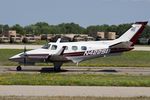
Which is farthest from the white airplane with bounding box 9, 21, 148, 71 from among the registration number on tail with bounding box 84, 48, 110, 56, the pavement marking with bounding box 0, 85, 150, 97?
the pavement marking with bounding box 0, 85, 150, 97

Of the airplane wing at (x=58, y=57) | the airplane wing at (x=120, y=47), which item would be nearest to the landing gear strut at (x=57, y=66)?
the airplane wing at (x=58, y=57)

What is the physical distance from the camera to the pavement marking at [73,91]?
16859 mm

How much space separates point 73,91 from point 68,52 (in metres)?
15.9

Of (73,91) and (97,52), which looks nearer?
(73,91)

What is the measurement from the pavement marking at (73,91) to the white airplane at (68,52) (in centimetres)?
1333

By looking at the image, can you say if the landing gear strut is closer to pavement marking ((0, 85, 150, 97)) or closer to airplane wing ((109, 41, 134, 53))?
airplane wing ((109, 41, 134, 53))

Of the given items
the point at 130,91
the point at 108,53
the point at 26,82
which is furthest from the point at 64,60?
the point at 130,91

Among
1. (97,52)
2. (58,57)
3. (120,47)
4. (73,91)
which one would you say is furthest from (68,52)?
(73,91)

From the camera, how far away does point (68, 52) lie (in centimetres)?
3362

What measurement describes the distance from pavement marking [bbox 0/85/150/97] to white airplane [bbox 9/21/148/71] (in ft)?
43.7

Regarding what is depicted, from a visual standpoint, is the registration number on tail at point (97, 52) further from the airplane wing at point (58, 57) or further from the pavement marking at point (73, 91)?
the pavement marking at point (73, 91)

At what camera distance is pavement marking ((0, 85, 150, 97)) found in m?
16.9

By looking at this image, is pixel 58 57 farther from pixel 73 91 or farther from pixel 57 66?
pixel 73 91

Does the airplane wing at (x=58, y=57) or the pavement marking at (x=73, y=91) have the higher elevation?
the airplane wing at (x=58, y=57)
